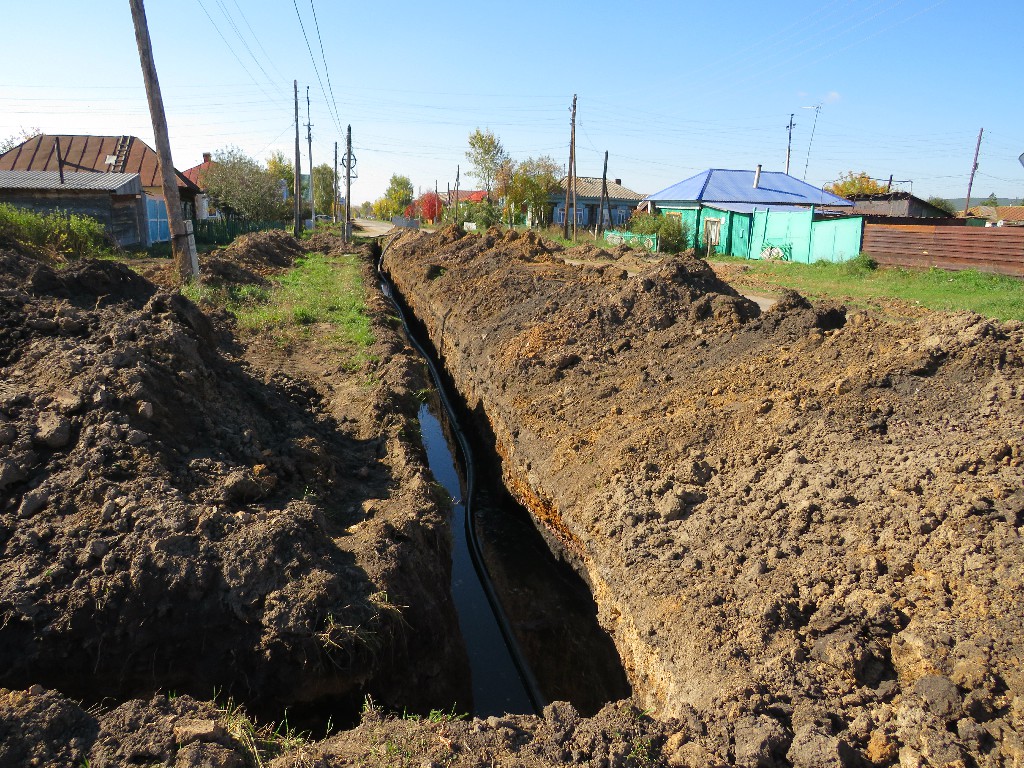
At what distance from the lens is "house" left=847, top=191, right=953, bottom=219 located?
3456 centimetres

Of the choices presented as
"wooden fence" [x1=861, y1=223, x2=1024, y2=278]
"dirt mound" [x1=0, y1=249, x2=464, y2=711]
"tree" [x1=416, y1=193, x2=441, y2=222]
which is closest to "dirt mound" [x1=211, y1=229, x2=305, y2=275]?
"dirt mound" [x1=0, y1=249, x2=464, y2=711]

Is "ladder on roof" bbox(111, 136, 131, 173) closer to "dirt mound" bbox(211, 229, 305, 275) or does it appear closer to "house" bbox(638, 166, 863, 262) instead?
"dirt mound" bbox(211, 229, 305, 275)

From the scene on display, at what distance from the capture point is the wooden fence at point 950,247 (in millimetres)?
17188

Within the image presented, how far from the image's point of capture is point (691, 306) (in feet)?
29.6

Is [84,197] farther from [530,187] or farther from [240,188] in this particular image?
[530,187]

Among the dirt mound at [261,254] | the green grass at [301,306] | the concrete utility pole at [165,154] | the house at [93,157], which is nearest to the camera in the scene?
the green grass at [301,306]

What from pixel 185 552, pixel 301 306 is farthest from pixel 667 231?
pixel 185 552

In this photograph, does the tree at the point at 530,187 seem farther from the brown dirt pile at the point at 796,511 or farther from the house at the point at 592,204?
the brown dirt pile at the point at 796,511

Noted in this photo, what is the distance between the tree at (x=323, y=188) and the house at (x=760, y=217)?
47951 mm

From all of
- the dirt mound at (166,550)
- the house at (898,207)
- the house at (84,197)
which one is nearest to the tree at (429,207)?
the house at (898,207)

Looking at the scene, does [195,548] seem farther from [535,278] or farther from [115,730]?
[535,278]

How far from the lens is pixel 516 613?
646 centimetres

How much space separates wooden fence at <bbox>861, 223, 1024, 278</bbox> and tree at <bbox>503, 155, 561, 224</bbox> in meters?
29.1

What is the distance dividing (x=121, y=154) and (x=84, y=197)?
9.36 m
